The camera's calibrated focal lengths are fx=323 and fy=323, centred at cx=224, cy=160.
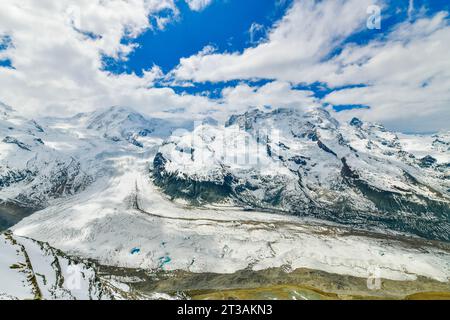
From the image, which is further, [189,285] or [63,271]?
[189,285]
